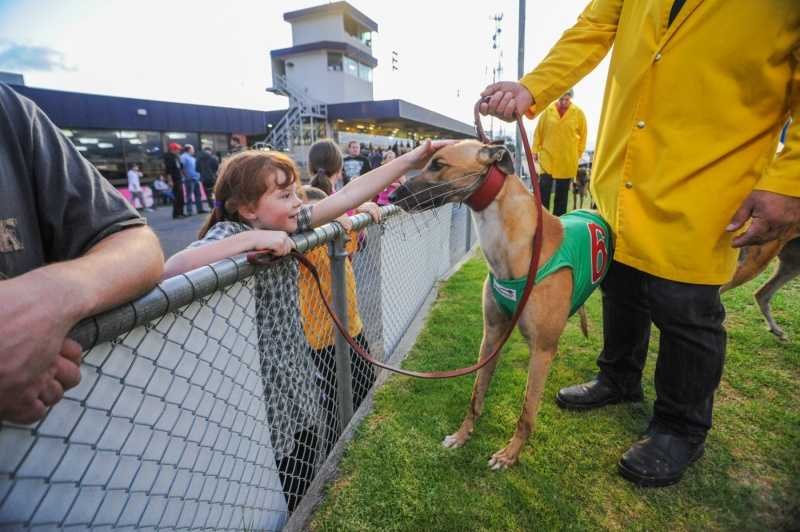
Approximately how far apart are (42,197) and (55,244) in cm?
12

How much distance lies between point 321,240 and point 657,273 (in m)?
1.67

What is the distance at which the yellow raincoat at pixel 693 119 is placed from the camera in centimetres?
157

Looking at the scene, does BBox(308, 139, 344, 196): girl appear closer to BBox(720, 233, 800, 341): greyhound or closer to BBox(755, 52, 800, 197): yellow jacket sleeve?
BBox(755, 52, 800, 197): yellow jacket sleeve

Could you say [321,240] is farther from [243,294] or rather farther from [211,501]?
[211,501]

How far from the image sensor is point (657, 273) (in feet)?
6.27

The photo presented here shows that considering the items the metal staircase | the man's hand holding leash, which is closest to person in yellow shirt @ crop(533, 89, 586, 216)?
the man's hand holding leash

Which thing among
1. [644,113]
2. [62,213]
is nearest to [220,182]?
[62,213]

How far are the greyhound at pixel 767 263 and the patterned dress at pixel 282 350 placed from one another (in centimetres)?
329

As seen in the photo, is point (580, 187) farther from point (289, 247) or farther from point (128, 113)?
point (128, 113)

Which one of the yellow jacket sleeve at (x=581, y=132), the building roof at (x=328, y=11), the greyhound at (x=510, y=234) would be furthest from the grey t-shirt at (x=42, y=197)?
the building roof at (x=328, y=11)

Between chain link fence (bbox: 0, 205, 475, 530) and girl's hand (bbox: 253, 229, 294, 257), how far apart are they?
0.33 ft

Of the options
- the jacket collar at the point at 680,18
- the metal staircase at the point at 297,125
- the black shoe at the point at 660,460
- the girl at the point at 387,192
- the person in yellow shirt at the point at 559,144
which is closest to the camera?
the jacket collar at the point at 680,18

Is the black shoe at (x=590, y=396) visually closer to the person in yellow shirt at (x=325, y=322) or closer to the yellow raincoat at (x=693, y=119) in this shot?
the yellow raincoat at (x=693, y=119)

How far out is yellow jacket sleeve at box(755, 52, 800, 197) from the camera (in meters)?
1.45
